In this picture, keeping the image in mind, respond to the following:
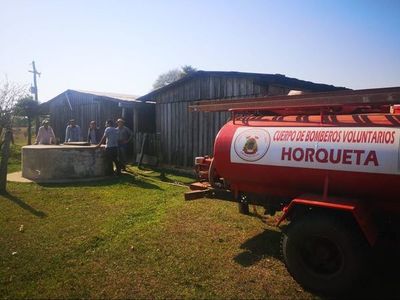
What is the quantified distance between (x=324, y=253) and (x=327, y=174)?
1037 mm

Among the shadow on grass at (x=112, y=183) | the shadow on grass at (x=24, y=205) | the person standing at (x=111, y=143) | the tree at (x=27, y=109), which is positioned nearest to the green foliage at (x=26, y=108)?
the tree at (x=27, y=109)

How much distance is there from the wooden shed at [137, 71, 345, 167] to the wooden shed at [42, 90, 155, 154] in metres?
1.24

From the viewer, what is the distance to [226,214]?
26.3 ft

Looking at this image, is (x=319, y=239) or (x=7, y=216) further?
(x=7, y=216)

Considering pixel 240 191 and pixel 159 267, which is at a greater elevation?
pixel 240 191

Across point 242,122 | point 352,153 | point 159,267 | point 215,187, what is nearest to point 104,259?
point 159,267

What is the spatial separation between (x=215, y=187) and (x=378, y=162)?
2978 millimetres

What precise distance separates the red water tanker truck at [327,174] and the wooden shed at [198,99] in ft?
20.9

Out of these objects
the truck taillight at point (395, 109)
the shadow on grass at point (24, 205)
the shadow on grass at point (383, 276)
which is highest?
the truck taillight at point (395, 109)

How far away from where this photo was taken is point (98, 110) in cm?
2138

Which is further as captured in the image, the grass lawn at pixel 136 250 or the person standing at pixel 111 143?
the person standing at pixel 111 143

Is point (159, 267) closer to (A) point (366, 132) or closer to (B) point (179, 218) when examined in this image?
(B) point (179, 218)

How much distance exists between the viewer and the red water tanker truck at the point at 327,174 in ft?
14.7

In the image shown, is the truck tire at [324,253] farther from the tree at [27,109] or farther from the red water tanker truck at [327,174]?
the tree at [27,109]
